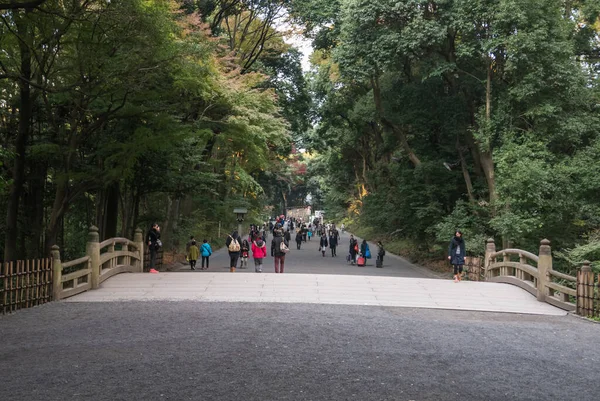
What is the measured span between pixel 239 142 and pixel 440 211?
29.9 ft

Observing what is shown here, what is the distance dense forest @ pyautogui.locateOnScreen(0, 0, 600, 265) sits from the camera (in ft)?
45.5

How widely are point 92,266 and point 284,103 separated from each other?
24403 mm

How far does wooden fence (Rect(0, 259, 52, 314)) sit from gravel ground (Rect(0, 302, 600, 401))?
0.43 m

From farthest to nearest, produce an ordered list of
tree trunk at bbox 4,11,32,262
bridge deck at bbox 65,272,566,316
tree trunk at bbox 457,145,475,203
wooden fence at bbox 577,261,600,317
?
tree trunk at bbox 457,145,475,203 → tree trunk at bbox 4,11,32,262 → bridge deck at bbox 65,272,566,316 → wooden fence at bbox 577,261,600,317

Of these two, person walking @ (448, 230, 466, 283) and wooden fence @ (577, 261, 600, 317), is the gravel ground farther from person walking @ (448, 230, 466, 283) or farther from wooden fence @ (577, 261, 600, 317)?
person walking @ (448, 230, 466, 283)

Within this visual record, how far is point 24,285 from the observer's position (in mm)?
11445

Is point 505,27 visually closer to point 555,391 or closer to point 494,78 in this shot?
point 494,78

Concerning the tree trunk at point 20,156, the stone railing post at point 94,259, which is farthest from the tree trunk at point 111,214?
the tree trunk at point 20,156

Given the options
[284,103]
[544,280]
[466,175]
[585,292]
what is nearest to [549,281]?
[544,280]

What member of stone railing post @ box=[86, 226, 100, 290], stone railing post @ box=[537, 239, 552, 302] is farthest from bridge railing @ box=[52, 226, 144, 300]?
stone railing post @ box=[537, 239, 552, 302]

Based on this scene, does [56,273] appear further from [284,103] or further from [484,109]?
[284,103]

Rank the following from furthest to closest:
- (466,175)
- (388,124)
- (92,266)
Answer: (388,124), (466,175), (92,266)

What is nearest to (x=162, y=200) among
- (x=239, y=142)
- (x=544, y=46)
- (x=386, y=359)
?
(x=239, y=142)

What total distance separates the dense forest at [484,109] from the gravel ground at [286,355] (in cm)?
942
